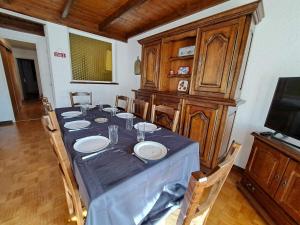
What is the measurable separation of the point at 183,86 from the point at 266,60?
1065 millimetres

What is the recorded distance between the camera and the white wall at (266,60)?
1416 mm

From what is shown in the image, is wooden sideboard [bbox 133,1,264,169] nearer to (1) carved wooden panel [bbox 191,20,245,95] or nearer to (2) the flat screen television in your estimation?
(1) carved wooden panel [bbox 191,20,245,95]

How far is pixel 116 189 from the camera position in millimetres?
593

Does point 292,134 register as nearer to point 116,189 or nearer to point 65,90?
point 116,189

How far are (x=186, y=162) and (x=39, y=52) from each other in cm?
452

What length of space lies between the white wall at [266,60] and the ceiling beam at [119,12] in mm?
1157

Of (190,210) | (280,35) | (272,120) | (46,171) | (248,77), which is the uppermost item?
(280,35)

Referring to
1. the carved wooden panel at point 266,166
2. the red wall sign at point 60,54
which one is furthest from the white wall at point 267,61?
the red wall sign at point 60,54

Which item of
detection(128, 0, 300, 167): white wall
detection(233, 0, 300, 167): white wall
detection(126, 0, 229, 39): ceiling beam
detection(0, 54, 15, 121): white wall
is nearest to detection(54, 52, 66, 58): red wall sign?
detection(0, 54, 15, 121): white wall

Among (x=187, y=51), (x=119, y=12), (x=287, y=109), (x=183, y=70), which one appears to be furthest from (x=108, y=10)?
(x=287, y=109)

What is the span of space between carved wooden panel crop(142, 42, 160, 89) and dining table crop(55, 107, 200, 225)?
1.46 m

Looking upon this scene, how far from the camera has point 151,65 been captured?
2.37m

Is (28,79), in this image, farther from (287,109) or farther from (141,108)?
(287,109)

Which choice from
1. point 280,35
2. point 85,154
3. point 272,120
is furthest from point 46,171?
point 280,35
